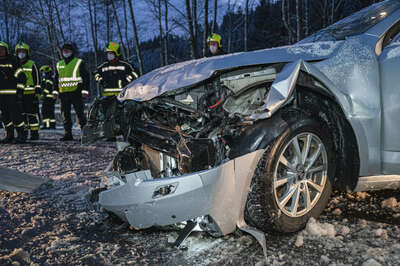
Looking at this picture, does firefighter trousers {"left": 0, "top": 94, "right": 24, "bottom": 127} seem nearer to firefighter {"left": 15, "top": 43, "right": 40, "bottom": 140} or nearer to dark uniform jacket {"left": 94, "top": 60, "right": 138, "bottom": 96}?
firefighter {"left": 15, "top": 43, "right": 40, "bottom": 140}

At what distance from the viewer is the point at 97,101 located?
2.95m

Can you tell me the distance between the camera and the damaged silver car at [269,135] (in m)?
1.81

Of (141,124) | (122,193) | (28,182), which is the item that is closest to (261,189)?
(122,193)

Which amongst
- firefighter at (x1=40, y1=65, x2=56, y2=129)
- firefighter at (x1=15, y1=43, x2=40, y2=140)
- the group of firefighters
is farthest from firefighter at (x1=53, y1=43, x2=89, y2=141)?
firefighter at (x1=40, y1=65, x2=56, y2=129)

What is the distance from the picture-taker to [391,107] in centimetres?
209

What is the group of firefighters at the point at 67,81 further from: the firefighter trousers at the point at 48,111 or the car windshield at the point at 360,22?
the car windshield at the point at 360,22

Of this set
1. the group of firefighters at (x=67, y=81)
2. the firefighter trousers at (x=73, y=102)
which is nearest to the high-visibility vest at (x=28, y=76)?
the group of firefighters at (x=67, y=81)

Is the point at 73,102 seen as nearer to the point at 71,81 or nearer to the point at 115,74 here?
the point at 71,81

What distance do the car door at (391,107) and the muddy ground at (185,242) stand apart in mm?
494

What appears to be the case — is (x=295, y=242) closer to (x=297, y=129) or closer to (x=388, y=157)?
(x=297, y=129)

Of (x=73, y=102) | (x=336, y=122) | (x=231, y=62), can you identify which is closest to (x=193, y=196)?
(x=231, y=62)

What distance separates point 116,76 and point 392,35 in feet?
17.3

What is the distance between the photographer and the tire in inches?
74.0

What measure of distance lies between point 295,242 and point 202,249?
0.63 metres
